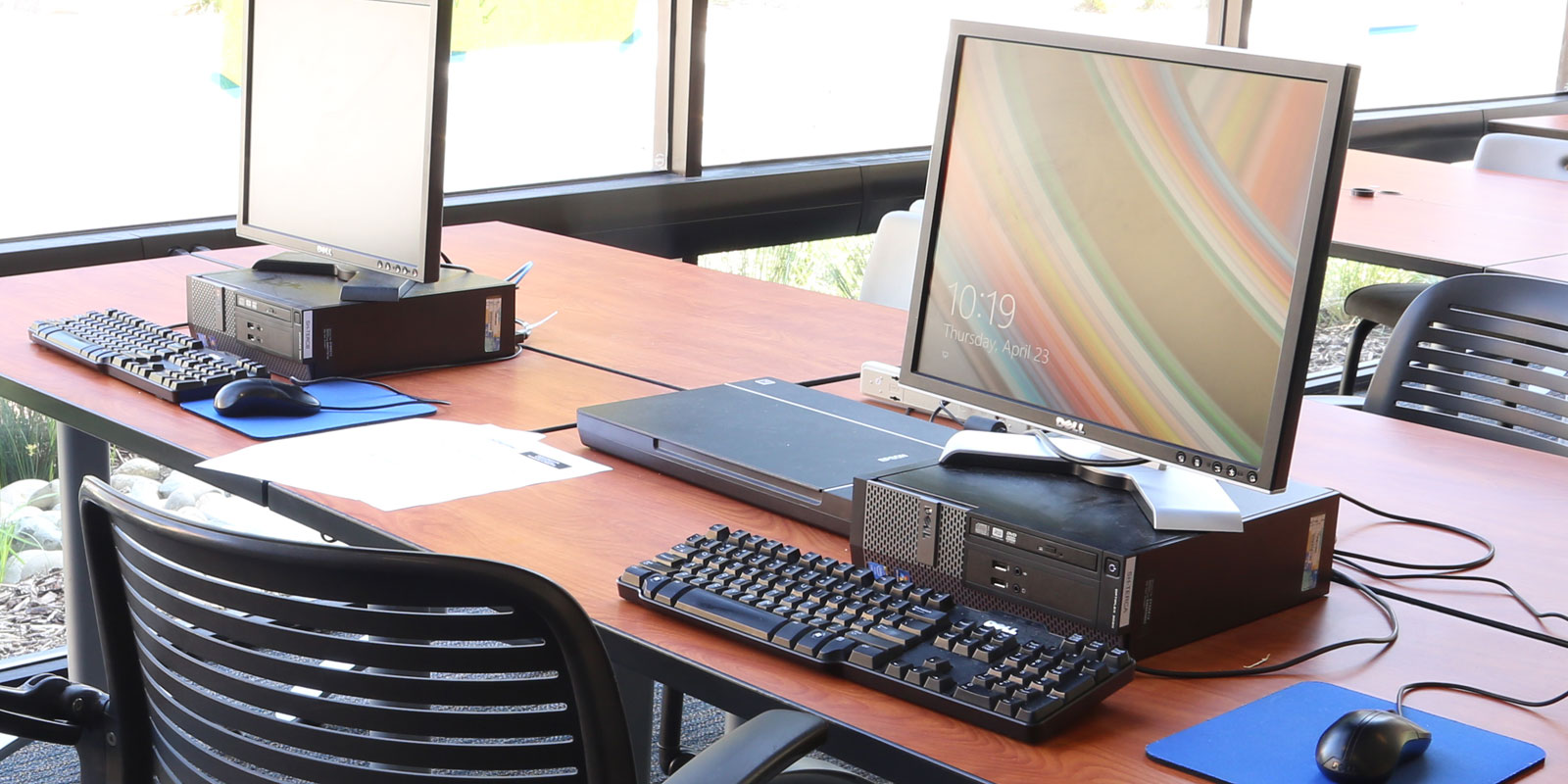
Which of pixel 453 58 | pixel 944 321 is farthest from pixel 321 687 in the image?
pixel 453 58

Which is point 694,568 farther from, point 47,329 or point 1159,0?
point 1159,0

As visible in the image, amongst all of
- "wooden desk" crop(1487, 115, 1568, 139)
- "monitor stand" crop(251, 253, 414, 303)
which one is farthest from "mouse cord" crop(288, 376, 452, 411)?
"wooden desk" crop(1487, 115, 1568, 139)

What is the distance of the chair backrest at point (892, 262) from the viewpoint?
10.3 ft

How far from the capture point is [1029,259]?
1502mm

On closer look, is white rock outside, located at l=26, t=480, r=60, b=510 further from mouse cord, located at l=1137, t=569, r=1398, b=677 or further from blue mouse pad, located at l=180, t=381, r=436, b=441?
mouse cord, located at l=1137, t=569, r=1398, b=677

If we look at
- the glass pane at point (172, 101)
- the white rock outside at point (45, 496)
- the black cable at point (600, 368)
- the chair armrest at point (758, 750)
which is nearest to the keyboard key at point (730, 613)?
the chair armrest at point (758, 750)

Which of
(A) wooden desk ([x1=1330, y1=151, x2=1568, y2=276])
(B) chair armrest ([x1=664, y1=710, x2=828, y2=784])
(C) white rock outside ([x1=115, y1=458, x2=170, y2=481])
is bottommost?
(C) white rock outside ([x1=115, y1=458, x2=170, y2=481])

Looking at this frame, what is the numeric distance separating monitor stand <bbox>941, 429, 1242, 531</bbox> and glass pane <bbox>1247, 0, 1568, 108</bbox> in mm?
4055

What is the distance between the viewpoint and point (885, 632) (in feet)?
4.16

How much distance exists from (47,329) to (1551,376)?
2221mm

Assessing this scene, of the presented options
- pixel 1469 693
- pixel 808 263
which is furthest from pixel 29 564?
pixel 1469 693

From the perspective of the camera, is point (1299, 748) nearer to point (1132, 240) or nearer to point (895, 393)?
point (1132, 240)

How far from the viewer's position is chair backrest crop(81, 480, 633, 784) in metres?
1.07

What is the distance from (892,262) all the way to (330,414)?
147 centimetres
